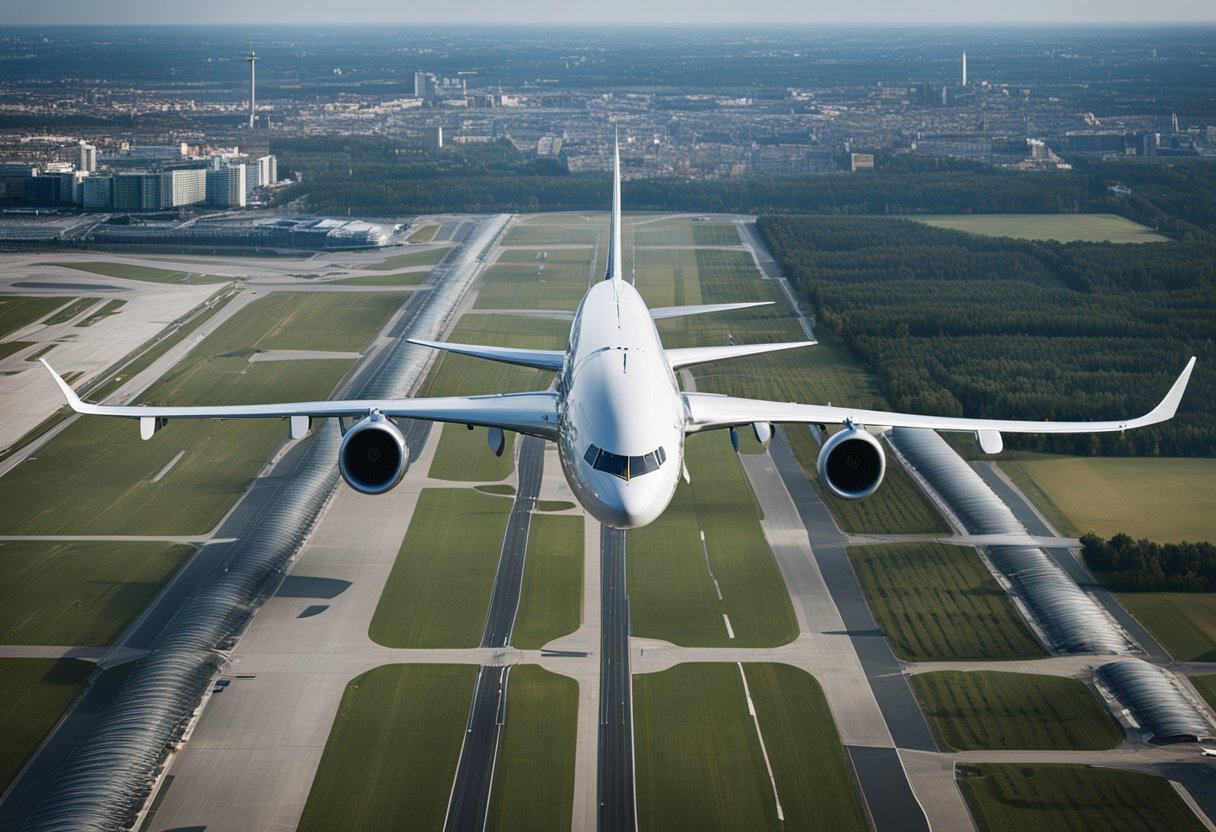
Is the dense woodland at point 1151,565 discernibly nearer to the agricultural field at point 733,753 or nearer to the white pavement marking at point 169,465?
the agricultural field at point 733,753

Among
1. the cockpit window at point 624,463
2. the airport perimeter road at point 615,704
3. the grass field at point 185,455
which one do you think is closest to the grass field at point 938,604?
the airport perimeter road at point 615,704

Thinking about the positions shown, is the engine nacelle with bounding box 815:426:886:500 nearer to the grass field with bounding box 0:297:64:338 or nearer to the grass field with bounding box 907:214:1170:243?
the grass field with bounding box 0:297:64:338

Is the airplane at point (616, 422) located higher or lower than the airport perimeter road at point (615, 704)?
higher

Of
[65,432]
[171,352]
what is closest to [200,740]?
[65,432]

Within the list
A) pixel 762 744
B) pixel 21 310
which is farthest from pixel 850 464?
pixel 21 310

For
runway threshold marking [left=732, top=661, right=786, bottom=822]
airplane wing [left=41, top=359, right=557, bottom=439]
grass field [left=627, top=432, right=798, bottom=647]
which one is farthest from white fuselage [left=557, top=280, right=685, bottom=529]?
grass field [left=627, top=432, right=798, bottom=647]

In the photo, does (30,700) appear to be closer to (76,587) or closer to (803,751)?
(76,587)
